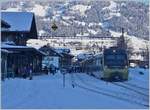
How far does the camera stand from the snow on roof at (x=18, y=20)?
194 feet

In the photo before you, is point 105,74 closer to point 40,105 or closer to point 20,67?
point 20,67

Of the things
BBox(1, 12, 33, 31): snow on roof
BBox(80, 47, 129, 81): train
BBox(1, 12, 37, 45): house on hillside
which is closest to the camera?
BBox(80, 47, 129, 81): train

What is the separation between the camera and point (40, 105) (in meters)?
17.3

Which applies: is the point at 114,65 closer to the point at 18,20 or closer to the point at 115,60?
the point at 115,60

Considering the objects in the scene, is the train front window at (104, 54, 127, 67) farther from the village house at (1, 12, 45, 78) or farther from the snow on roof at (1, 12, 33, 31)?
the snow on roof at (1, 12, 33, 31)

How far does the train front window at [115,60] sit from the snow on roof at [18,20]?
637 inches

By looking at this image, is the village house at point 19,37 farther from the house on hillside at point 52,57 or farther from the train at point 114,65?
the house on hillside at point 52,57

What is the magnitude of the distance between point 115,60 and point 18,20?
781 inches

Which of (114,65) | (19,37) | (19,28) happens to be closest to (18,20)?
(19,28)

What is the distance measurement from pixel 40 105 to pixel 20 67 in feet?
125

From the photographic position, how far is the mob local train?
4488 centimetres

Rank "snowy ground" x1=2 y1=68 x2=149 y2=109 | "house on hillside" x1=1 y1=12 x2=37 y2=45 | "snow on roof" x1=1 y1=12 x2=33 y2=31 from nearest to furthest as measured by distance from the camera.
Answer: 1. "snowy ground" x1=2 y1=68 x2=149 y2=109
2. "house on hillside" x1=1 y1=12 x2=37 y2=45
3. "snow on roof" x1=1 y1=12 x2=33 y2=31

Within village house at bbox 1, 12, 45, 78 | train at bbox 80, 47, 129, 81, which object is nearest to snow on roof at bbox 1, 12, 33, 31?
village house at bbox 1, 12, 45, 78

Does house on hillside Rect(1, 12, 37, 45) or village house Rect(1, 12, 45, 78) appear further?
Result: house on hillside Rect(1, 12, 37, 45)
